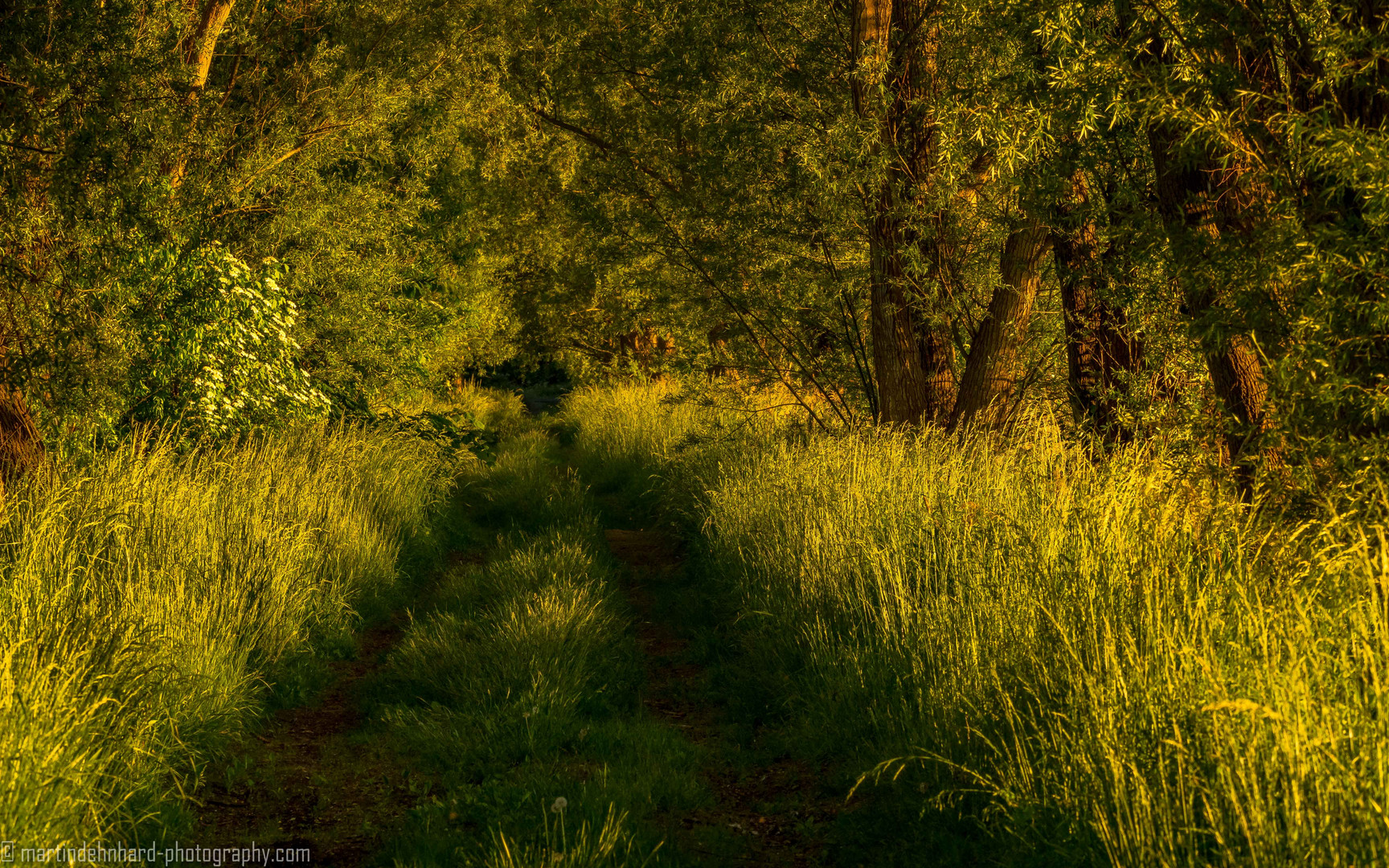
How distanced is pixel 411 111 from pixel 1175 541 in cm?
1496

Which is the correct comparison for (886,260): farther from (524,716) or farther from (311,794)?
(311,794)

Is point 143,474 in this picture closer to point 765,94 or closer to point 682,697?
point 682,697

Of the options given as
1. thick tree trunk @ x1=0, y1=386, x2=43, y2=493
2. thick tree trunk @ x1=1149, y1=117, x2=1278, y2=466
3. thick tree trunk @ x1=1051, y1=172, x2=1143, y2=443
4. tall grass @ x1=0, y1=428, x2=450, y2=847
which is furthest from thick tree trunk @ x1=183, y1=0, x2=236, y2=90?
thick tree trunk @ x1=1149, y1=117, x2=1278, y2=466

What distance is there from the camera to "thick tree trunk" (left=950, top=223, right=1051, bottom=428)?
12047 mm

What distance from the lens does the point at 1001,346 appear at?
12.3 meters

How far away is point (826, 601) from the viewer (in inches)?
302

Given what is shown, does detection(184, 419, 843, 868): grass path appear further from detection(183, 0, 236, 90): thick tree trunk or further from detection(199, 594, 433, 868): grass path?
detection(183, 0, 236, 90): thick tree trunk

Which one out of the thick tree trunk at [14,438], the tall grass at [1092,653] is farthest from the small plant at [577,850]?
the thick tree trunk at [14,438]

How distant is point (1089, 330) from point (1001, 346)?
4.21 feet

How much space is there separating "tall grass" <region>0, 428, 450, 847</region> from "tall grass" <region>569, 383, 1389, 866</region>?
10.7ft

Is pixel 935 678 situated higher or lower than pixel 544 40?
lower

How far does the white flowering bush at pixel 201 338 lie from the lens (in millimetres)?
12039

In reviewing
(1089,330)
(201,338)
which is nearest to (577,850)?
(1089,330)

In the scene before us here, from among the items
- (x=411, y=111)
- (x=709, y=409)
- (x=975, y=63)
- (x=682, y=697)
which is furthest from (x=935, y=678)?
(x=411, y=111)
